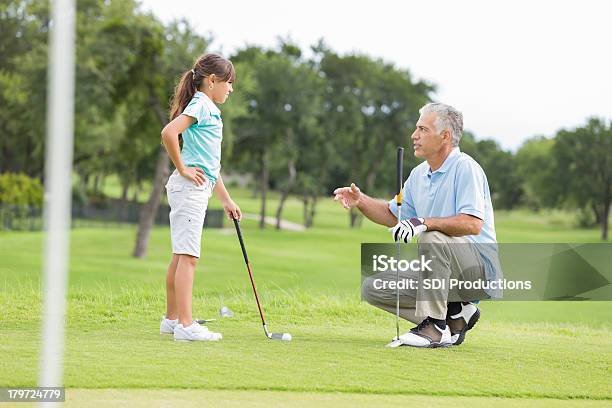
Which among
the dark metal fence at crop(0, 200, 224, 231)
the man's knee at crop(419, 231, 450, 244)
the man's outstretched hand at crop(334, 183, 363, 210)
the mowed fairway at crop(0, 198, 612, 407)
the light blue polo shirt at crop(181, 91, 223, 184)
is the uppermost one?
the light blue polo shirt at crop(181, 91, 223, 184)

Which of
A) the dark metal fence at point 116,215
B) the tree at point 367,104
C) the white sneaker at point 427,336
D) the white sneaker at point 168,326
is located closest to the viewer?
the white sneaker at point 427,336

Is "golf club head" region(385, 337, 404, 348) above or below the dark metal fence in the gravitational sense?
above

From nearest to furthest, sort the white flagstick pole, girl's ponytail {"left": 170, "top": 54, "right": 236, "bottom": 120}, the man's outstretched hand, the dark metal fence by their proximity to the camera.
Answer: the white flagstick pole < girl's ponytail {"left": 170, "top": 54, "right": 236, "bottom": 120} < the man's outstretched hand < the dark metal fence

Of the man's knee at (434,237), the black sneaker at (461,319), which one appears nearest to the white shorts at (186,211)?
the man's knee at (434,237)

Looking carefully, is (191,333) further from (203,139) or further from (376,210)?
(376,210)

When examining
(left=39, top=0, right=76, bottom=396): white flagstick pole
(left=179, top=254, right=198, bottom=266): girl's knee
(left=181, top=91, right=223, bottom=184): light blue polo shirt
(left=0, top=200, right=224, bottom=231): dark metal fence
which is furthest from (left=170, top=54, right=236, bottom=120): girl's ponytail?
(left=0, top=200, right=224, bottom=231): dark metal fence

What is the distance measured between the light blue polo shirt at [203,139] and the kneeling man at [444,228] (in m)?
0.87

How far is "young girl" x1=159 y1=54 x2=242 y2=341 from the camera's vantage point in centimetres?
567

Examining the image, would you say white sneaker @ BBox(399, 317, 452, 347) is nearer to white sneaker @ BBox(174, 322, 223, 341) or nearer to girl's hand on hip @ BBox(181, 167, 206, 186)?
A: white sneaker @ BBox(174, 322, 223, 341)

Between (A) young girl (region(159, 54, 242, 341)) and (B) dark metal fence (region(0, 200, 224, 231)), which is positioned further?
(B) dark metal fence (region(0, 200, 224, 231))

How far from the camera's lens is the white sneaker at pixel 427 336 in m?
5.66

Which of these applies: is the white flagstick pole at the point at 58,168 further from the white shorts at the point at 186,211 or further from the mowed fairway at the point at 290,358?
the white shorts at the point at 186,211

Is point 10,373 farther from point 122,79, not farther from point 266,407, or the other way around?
point 122,79

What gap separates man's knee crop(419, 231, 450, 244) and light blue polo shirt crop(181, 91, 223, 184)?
4.66 ft
